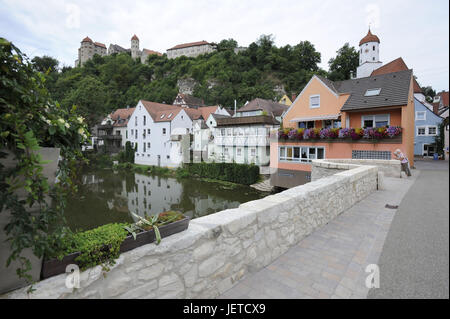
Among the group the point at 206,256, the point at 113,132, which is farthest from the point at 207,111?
the point at 206,256

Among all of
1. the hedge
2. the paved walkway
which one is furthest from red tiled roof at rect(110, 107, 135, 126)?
the paved walkway

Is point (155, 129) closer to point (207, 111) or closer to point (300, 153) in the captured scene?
point (207, 111)

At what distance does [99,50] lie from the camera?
9781 centimetres

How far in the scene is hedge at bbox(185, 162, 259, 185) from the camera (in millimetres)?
24859

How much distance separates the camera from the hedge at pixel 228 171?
2486cm

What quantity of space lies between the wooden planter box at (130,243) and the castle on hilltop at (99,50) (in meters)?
104

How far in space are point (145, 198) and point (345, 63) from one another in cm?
4743

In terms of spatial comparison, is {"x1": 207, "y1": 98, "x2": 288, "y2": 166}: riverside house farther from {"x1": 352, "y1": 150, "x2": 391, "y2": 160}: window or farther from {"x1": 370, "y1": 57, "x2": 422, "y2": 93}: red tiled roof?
{"x1": 370, "y1": 57, "x2": 422, "y2": 93}: red tiled roof

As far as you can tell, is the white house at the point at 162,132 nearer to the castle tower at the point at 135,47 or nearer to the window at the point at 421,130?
the window at the point at 421,130

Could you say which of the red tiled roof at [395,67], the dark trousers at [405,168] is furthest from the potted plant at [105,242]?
the red tiled roof at [395,67]

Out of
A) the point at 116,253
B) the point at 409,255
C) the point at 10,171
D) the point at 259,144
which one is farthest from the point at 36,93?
the point at 259,144

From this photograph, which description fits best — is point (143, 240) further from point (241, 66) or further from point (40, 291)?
point (241, 66)

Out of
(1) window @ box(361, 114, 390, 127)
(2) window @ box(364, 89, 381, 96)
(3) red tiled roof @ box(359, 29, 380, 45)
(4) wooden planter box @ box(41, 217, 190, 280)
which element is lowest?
(4) wooden planter box @ box(41, 217, 190, 280)

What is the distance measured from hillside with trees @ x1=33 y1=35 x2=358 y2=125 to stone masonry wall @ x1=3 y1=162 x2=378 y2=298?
145ft
